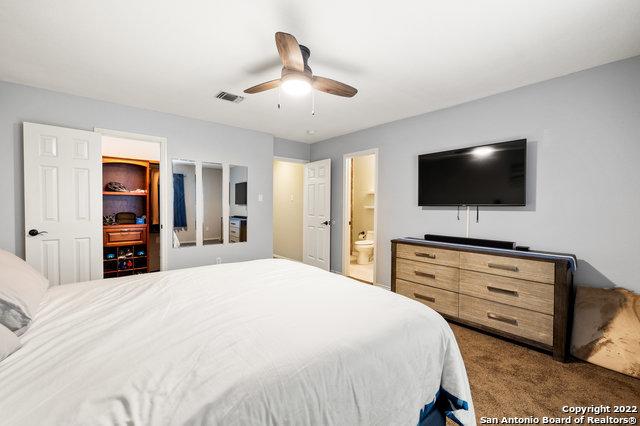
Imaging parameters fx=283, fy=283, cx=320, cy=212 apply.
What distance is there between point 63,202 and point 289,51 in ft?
10.3

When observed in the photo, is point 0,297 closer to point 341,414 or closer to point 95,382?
point 95,382

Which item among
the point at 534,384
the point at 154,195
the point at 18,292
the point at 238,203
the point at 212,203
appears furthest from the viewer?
the point at 154,195

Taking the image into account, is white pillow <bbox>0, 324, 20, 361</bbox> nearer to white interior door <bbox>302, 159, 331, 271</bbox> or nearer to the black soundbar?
the black soundbar

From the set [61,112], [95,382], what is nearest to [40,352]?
[95,382]

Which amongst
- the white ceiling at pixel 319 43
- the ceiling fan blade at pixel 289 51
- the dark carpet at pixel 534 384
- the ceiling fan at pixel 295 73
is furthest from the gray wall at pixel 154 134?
the dark carpet at pixel 534 384

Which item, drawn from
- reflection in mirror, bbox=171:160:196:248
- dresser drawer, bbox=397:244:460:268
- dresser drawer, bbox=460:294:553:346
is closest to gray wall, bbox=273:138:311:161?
reflection in mirror, bbox=171:160:196:248

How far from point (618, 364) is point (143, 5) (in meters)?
4.24

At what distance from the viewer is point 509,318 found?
263 cm

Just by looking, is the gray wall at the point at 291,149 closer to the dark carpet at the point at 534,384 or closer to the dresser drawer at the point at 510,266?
the dresser drawer at the point at 510,266

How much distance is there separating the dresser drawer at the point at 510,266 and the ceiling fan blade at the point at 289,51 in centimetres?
240

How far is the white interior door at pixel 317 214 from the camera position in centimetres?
512

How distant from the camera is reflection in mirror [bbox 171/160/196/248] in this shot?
403cm

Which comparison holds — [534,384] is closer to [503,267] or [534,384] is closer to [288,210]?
[503,267]

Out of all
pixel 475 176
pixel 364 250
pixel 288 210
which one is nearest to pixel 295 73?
pixel 475 176
